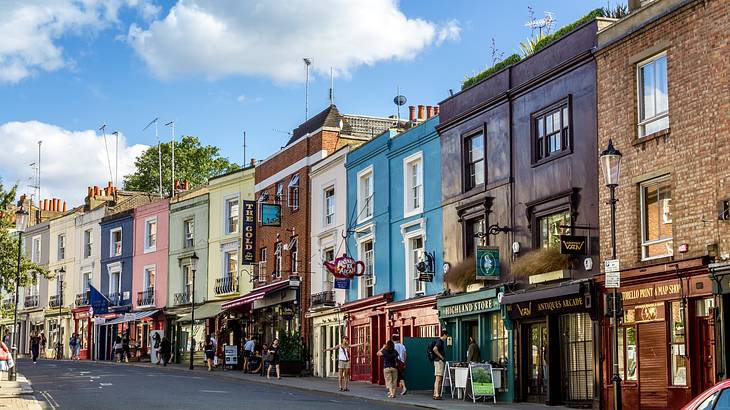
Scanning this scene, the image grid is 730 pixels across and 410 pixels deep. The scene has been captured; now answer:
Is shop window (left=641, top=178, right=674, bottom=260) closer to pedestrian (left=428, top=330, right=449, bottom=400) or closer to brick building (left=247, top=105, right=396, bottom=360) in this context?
pedestrian (left=428, top=330, right=449, bottom=400)

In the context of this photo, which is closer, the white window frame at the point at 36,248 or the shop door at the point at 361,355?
the shop door at the point at 361,355

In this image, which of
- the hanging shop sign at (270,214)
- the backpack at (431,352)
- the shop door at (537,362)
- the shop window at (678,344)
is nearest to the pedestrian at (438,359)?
the backpack at (431,352)

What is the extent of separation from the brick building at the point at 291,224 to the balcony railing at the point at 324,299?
1.54m

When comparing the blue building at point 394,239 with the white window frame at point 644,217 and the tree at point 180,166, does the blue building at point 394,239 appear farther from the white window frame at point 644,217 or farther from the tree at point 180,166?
the tree at point 180,166

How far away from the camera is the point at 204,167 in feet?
270

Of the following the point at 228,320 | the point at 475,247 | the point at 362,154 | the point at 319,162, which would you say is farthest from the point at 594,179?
the point at 228,320

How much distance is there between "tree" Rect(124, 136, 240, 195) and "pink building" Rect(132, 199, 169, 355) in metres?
18.5

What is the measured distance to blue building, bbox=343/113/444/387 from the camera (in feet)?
113

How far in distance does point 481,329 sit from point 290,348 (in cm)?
1264

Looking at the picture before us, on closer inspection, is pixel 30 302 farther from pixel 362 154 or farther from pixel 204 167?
pixel 362 154

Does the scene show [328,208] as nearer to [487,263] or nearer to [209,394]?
[487,263]

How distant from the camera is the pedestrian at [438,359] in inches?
1120

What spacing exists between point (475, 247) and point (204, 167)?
53438mm

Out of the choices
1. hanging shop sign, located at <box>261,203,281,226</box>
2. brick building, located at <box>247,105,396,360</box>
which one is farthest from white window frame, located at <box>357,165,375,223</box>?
hanging shop sign, located at <box>261,203,281,226</box>
